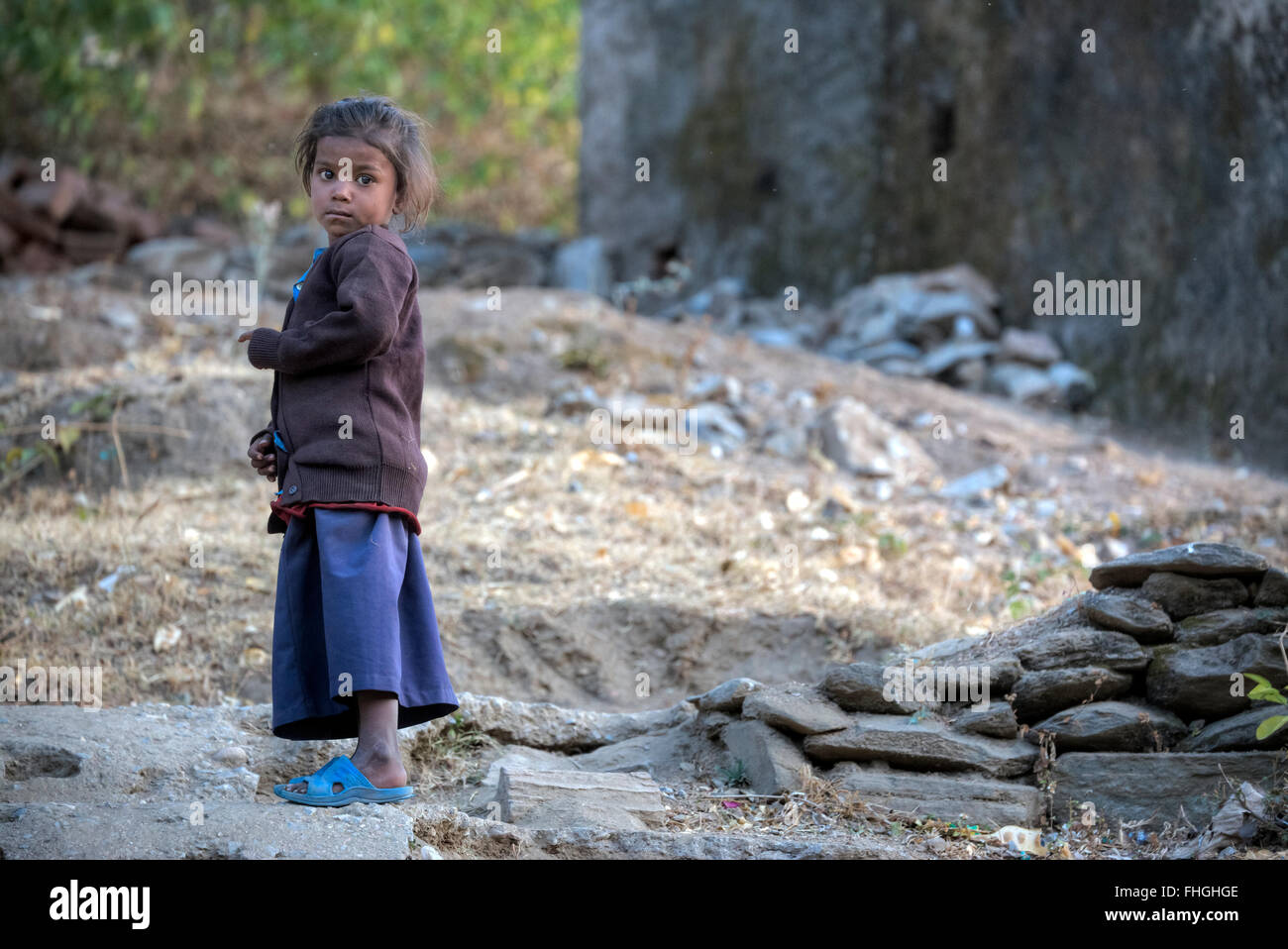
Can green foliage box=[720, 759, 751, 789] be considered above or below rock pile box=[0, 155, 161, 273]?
below

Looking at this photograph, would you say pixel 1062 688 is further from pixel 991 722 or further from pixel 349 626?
pixel 349 626

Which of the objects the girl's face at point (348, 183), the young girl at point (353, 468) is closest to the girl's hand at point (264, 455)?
the young girl at point (353, 468)

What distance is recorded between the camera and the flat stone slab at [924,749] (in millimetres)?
2766

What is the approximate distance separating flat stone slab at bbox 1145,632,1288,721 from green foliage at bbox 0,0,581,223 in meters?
8.21

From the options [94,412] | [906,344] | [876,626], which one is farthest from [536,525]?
[906,344]

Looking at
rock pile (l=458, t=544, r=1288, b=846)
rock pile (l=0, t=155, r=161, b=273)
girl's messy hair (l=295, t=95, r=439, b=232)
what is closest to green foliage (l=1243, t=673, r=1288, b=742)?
rock pile (l=458, t=544, r=1288, b=846)

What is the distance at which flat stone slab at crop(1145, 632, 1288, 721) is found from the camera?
2779mm

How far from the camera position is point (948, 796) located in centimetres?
270

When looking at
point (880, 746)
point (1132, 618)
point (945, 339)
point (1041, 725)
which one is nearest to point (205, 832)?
point (880, 746)

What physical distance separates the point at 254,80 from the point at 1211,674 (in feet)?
40.3

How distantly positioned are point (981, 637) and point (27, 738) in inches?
86.3

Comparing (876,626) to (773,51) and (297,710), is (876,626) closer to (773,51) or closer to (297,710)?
(297,710)

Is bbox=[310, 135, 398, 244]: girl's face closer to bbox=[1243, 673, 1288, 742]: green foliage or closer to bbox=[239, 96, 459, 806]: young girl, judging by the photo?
bbox=[239, 96, 459, 806]: young girl

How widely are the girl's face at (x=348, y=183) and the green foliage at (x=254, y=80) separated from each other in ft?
25.9
